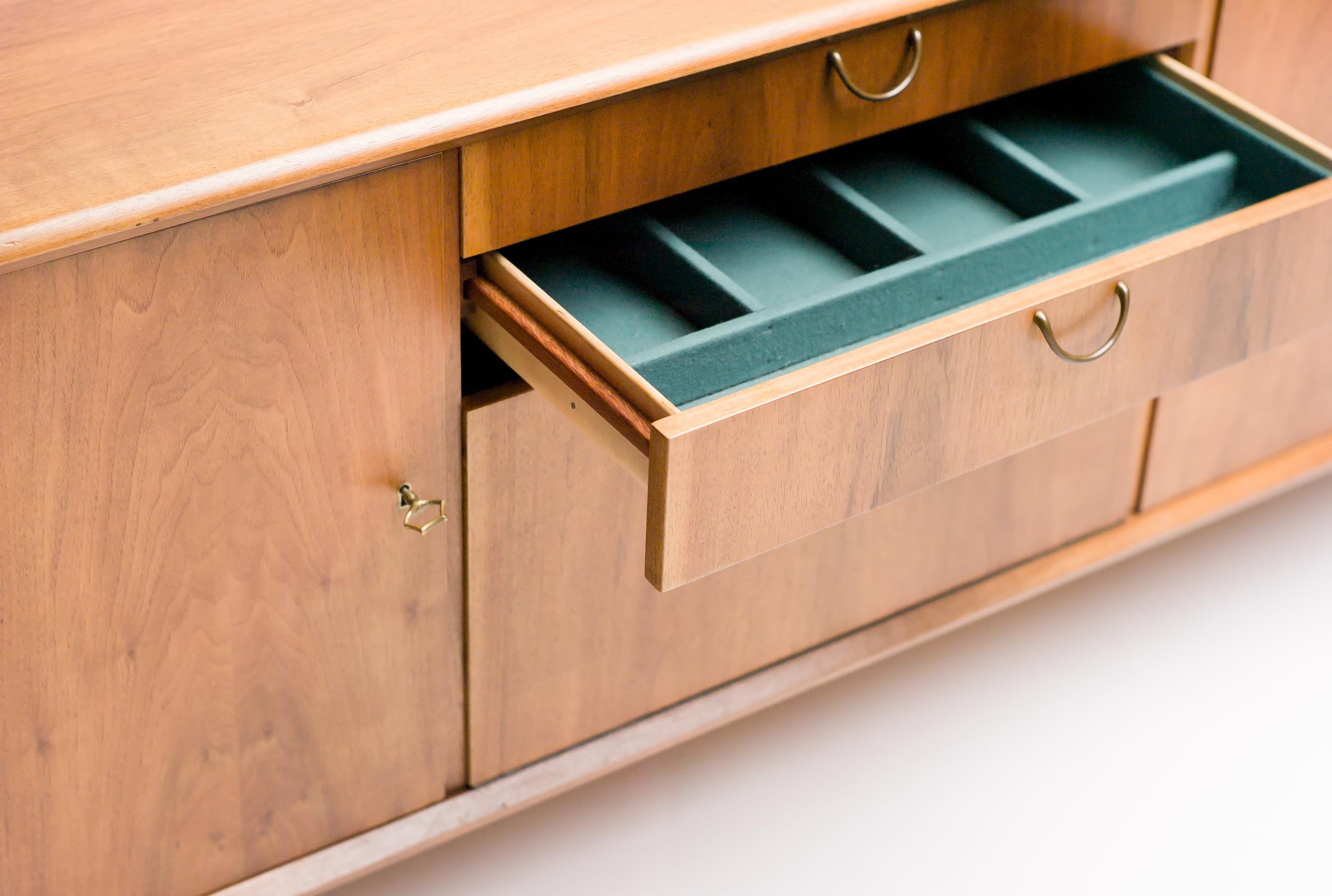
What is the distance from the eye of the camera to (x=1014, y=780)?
54.7 inches

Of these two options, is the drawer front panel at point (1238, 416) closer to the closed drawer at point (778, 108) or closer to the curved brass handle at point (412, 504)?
the closed drawer at point (778, 108)

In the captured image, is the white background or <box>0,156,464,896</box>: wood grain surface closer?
<box>0,156,464,896</box>: wood grain surface

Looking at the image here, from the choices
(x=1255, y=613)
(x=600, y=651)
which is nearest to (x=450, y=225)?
(x=600, y=651)

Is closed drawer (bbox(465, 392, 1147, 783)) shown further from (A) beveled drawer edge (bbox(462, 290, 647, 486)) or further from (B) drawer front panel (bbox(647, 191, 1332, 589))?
(B) drawer front panel (bbox(647, 191, 1332, 589))

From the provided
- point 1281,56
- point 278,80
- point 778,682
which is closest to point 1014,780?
point 778,682

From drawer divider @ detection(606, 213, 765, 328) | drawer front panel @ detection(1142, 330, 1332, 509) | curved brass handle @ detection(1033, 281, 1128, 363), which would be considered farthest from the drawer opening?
drawer front panel @ detection(1142, 330, 1332, 509)

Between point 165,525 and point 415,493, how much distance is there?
16cm

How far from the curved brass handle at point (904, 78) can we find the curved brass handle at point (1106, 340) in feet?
0.68

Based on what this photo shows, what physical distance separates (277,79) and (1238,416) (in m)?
0.95

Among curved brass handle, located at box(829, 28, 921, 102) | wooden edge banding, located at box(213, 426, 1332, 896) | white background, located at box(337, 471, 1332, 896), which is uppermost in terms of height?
curved brass handle, located at box(829, 28, 921, 102)

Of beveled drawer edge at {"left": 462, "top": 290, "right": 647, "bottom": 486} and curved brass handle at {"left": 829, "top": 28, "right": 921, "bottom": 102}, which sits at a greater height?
curved brass handle at {"left": 829, "top": 28, "right": 921, "bottom": 102}

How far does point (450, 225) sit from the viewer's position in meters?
0.98

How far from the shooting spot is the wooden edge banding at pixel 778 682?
1213mm

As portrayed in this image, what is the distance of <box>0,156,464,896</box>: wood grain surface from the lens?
3.00 ft
